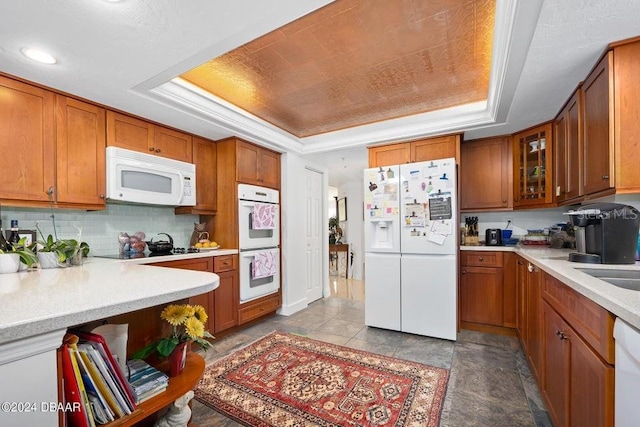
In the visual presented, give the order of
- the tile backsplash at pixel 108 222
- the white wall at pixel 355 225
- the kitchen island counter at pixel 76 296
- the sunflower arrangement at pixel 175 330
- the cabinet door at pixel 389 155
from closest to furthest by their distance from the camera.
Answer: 1. the kitchen island counter at pixel 76 296
2. the sunflower arrangement at pixel 175 330
3. the tile backsplash at pixel 108 222
4. the cabinet door at pixel 389 155
5. the white wall at pixel 355 225

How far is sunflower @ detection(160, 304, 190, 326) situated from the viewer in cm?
111

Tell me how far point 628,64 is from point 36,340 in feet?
8.81

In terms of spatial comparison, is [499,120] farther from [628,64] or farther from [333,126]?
[333,126]

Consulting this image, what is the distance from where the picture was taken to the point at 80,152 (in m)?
2.20

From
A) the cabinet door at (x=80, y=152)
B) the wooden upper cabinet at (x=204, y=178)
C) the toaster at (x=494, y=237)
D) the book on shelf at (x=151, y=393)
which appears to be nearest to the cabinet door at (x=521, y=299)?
the toaster at (x=494, y=237)

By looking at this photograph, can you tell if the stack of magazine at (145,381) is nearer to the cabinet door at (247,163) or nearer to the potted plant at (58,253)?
the potted plant at (58,253)

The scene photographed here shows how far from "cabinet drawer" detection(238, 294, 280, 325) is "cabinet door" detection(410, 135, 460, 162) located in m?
2.34

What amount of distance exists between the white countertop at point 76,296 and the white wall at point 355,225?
508 cm

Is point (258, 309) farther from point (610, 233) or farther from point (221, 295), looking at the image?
point (610, 233)

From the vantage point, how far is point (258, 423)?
1.64m

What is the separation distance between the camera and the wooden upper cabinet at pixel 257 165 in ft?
10.4

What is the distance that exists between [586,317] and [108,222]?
132 inches

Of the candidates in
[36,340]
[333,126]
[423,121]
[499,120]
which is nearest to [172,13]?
[36,340]

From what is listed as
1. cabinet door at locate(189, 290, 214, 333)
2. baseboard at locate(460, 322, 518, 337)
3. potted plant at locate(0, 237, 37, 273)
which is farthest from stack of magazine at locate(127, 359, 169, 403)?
baseboard at locate(460, 322, 518, 337)
